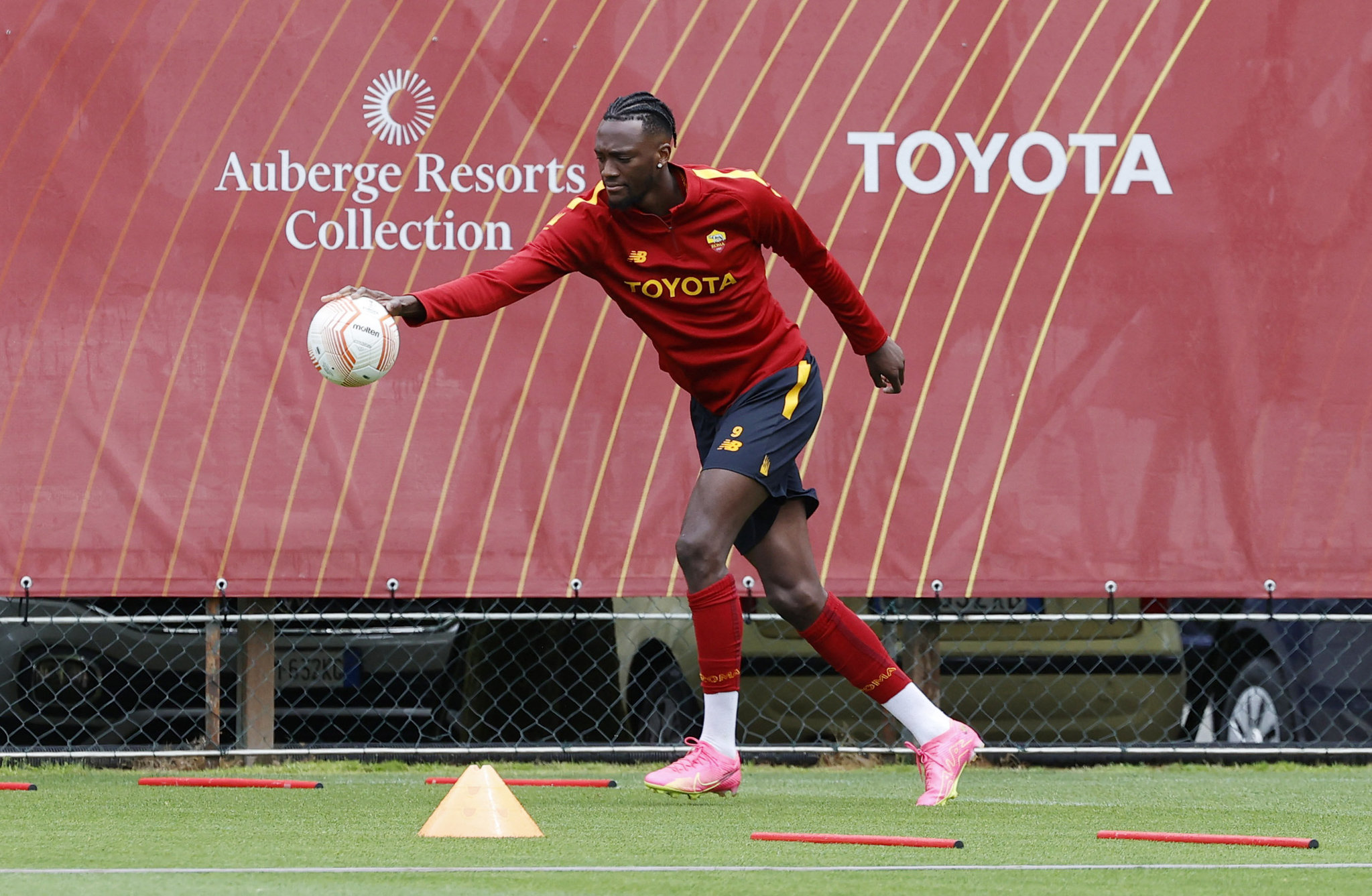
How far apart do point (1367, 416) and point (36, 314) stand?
4736 millimetres

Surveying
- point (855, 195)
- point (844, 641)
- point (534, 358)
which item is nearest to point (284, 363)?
point (534, 358)

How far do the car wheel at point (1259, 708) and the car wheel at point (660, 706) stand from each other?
2184 millimetres

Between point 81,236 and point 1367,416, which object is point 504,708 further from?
point 1367,416

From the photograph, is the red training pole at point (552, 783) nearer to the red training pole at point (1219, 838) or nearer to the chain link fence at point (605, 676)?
the chain link fence at point (605, 676)

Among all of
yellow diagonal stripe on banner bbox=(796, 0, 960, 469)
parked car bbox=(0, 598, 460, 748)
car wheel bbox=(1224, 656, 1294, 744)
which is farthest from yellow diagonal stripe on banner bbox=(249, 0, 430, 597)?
car wheel bbox=(1224, 656, 1294, 744)

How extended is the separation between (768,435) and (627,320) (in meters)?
1.53

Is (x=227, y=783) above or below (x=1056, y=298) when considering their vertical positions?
below

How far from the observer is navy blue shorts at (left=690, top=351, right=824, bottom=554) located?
487cm

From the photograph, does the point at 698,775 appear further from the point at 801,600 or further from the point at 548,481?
the point at 548,481

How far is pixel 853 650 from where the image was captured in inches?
197

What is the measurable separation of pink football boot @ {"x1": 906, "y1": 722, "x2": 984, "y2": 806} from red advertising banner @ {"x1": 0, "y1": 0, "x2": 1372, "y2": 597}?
54.4 inches

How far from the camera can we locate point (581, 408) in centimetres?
629

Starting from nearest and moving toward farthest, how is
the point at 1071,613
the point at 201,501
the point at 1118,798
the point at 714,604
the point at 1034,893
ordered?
the point at 1034,893, the point at 714,604, the point at 1118,798, the point at 201,501, the point at 1071,613

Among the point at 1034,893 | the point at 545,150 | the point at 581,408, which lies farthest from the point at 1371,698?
the point at 1034,893
